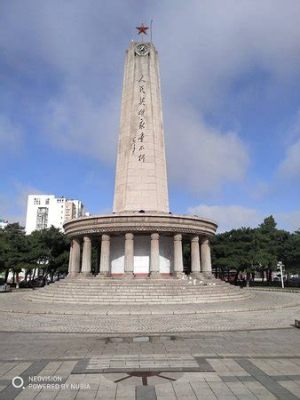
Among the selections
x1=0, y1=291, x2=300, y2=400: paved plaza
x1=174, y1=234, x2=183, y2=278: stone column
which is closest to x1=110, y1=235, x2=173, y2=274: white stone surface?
x1=174, y1=234, x2=183, y2=278: stone column

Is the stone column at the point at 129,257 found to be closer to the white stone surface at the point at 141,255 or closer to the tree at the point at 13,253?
the white stone surface at the point at 141,255

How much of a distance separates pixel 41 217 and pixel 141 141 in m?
93.3

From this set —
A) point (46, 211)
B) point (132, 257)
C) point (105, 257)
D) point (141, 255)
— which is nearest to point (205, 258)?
point (141, 255)

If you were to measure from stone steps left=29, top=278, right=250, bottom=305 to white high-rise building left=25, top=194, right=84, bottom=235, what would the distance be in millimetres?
92160

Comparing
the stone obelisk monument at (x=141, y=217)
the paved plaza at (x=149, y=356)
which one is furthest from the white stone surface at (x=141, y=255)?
the paved plaza at (x=149, y=356)

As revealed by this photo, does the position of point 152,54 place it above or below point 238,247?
above

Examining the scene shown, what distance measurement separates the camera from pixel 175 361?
980 cm

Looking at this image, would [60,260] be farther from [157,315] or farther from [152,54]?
[157,315]

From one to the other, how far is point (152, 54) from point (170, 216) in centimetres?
1610

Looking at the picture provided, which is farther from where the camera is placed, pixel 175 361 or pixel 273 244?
pixel 273 244

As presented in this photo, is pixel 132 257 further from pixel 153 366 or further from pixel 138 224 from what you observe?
pixel 153 366

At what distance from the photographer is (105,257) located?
1113 inches

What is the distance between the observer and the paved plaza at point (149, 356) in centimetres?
752

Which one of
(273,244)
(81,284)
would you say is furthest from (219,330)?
(273,244)
